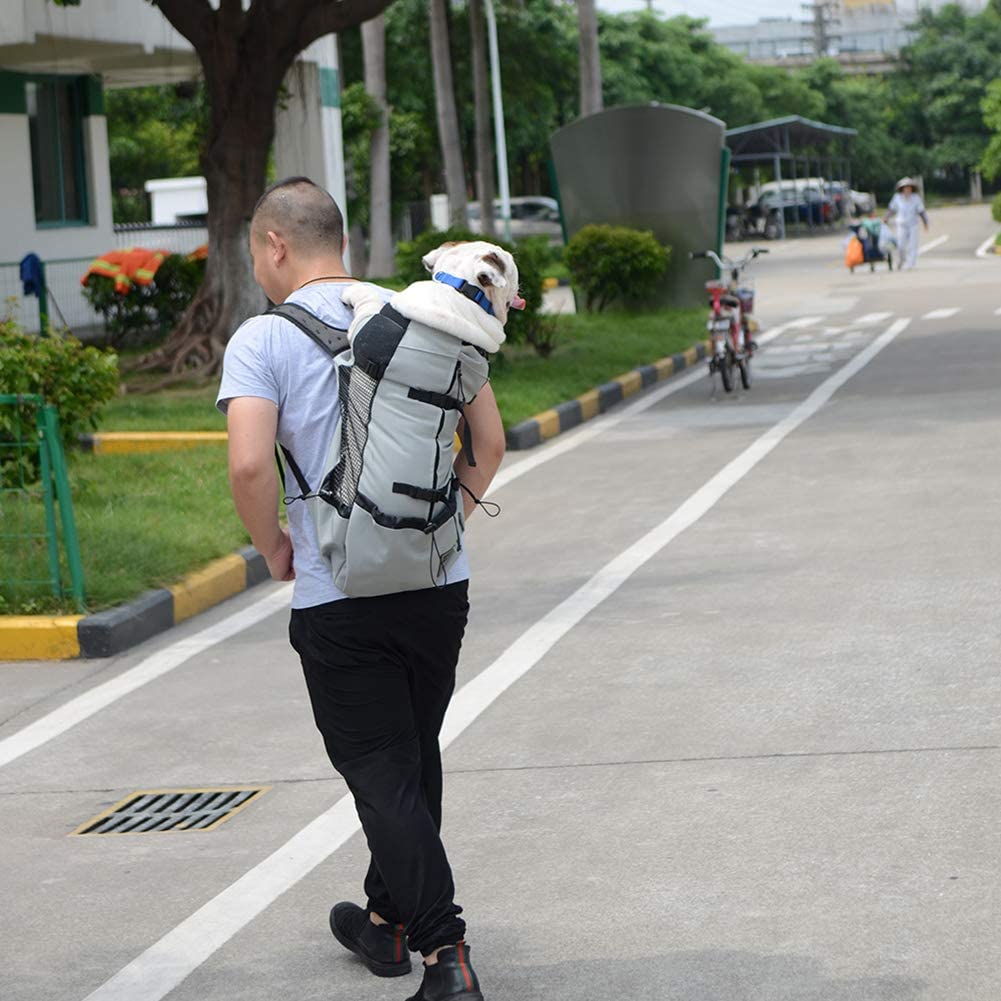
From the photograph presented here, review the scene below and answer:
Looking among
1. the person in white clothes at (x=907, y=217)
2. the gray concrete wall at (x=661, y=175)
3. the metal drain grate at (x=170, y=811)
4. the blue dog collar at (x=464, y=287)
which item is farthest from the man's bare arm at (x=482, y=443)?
the person in white clothes at (x=907, y=217)

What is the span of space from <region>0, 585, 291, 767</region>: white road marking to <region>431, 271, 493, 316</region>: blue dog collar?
3.35 m

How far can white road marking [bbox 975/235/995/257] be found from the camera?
127 ft

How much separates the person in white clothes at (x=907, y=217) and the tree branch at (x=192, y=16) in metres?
17.6

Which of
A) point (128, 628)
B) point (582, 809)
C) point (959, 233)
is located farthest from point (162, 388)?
point (959, 233)

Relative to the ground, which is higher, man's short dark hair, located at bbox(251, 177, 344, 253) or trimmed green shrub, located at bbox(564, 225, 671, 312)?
trimmed green shrub, located at bbox(564, 225, 671, 312)

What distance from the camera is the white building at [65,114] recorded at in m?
21.2

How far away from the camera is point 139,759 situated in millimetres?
6383

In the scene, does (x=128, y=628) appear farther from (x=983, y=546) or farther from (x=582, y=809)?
(x=983, y=546)

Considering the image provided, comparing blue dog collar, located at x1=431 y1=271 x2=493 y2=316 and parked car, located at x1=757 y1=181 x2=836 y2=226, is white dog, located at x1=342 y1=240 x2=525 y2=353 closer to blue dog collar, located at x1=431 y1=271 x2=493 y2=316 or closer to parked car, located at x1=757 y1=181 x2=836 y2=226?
blue dog collar, located at x1=431 y1=271 x2=493 y2=316

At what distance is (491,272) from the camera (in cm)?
383

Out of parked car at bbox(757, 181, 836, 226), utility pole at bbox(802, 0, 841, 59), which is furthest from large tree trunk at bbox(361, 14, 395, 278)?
utility pole at bbox(802, 0, 841, 59)

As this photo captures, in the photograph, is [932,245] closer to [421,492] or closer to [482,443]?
[482,443]

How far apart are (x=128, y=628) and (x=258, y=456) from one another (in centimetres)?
445

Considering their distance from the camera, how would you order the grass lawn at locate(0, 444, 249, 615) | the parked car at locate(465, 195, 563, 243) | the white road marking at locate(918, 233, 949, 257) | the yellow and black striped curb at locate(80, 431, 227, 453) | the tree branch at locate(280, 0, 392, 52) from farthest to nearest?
the parked car at locate(465, 195, 563, 243) < the white road marking at locate(918, 233, 949, 257) < the tree branch at locate(280, 0, 392, 52) < the yellow and black striped curb at locate(80, 431, 227, 453) < the grass lawn at locate(0, 444, 249, 615)
